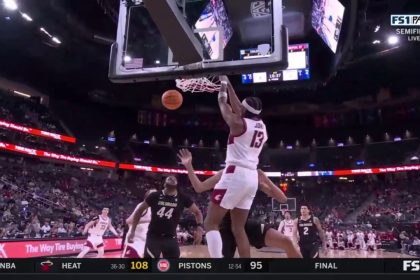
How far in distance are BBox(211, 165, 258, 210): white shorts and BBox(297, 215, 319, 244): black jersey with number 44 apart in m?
4.12

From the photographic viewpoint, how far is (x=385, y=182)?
3344 centimetres

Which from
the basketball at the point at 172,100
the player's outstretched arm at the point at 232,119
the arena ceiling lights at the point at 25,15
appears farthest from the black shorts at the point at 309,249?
the arena ceiling lights at the point at 25,15

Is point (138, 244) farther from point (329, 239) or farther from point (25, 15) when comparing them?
point (329, 239)

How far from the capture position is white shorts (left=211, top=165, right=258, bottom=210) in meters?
4.57

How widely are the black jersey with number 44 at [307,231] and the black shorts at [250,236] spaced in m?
3.65

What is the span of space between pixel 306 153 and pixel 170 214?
3109 centimetres

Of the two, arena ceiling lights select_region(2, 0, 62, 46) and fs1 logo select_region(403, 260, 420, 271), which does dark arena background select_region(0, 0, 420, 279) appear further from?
arena ceiling lights select_region(2, 0, 62, 46)

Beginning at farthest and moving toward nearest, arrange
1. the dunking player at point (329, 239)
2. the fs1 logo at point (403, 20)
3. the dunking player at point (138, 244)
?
the dunking player at point (329, 239), the fs1 logo at point (403, 20), the dunking player at point (138, 244)

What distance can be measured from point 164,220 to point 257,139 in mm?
2101

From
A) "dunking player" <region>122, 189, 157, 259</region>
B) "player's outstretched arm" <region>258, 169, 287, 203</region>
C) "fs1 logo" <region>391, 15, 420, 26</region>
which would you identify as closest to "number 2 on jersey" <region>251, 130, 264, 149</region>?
"player's outstretched arm" <region>258, 169, 287, 203</region>

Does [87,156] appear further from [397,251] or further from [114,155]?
[397,251]

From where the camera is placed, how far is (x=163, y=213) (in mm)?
5992

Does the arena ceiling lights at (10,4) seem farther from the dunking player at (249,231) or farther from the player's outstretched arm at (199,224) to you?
the dunking player at (249,231)

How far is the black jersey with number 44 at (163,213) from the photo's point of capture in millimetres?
5957
